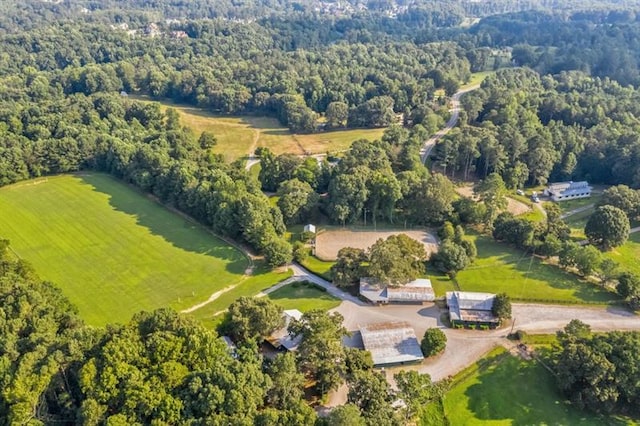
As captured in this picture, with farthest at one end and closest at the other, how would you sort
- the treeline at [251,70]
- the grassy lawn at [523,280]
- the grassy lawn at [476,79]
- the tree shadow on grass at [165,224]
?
the grassy lawn at [476,79]
the treeline at [251,70]
the tree shadow on grass at [165,224]
the grassy lawn at [523,280]

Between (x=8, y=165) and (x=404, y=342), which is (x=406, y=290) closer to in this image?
(x=404, y=342)

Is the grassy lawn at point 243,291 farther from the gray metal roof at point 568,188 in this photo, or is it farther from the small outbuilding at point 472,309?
the gray metal roof at point 568,188

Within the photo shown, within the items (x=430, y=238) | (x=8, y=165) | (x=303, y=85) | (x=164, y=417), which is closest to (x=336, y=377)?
(x=164, y=417)

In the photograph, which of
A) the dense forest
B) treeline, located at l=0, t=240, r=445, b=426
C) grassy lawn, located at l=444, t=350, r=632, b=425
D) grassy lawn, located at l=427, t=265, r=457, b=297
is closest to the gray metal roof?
the dense forest

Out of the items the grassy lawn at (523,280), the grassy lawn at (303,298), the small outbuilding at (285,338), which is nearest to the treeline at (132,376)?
the small outbuilding at (285,338)

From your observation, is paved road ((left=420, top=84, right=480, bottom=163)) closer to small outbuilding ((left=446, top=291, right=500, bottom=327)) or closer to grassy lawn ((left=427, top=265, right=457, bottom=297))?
grassy lawn ((left=427, top=265, right=457, bottom=297))
